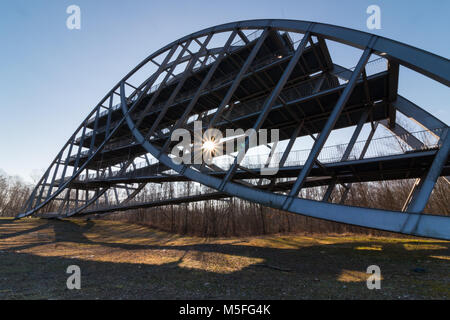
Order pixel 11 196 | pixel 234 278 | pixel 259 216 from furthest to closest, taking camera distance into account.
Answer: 1. pixel 11 196
2. pixel 259 216
3. pixel 234 278

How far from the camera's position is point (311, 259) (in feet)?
32.4

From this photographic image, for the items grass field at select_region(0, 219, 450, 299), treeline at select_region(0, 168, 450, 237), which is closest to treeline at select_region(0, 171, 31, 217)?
treeline at select_region(0, 168, 450, 237)

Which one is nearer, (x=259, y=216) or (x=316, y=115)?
(x=316, y=115)

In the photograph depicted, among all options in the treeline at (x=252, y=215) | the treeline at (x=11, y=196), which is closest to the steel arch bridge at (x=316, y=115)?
the treeline at (x=252, y=215)

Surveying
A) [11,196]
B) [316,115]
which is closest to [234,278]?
[316,115]

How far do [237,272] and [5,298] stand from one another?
6408 millimetres

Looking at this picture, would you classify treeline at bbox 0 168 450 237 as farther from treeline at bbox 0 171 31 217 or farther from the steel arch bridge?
treeline at bbox 0 171 31 217

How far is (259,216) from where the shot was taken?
31.2 m

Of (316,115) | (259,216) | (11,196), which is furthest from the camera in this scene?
(11,196)

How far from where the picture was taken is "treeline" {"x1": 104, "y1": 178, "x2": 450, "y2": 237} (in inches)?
1036

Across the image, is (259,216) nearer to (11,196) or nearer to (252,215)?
(252,215)

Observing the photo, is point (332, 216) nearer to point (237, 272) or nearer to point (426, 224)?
point (426, 224)

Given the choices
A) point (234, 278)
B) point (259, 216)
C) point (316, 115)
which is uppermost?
point (316, 115)
